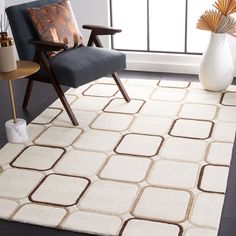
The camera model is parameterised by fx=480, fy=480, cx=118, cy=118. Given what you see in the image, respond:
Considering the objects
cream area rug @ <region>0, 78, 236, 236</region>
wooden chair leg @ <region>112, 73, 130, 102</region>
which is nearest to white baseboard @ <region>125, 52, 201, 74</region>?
cream area rug @ <region>0, 78, 236, 236</region>

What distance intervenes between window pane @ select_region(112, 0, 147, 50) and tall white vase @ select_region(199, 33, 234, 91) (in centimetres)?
87

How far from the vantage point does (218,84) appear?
3.38m

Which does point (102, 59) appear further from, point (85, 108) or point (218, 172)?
point (218, 172)

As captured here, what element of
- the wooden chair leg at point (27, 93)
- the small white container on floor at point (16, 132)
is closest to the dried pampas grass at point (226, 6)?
the wooden chair leg at point (27, 93)

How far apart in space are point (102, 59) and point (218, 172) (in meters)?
1.07

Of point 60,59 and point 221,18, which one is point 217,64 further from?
point 60,59

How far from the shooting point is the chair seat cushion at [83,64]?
286cm

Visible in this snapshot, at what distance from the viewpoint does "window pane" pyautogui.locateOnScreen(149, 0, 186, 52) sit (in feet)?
13.0

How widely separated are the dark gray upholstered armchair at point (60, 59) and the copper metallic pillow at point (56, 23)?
57 millimetres

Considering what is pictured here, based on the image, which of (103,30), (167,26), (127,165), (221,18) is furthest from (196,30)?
→ (127,165)

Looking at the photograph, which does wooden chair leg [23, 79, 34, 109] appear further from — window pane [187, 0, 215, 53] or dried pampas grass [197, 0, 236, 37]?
window pane [187, 0, 215, 53]

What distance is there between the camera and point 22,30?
3.03 metres

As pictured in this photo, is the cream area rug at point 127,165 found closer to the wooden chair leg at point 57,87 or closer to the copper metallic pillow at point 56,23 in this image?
the wooden chair leg at point 57,87

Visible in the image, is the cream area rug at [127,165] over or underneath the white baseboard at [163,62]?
underneath
